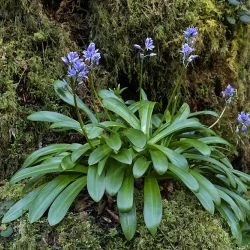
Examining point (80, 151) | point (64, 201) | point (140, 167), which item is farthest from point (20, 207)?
point (140, 167)

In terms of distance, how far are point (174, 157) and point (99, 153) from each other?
1.22ft

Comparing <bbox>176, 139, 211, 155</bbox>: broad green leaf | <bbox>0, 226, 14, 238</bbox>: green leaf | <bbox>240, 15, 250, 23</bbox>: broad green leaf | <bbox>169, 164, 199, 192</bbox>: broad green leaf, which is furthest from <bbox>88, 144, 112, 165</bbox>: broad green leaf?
<bbox>240, 15, 250, 23</bbox>: broad green leaf

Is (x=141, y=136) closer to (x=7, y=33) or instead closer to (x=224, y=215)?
(x=224, y=215)

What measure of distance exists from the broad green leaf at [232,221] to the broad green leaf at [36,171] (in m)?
0.89

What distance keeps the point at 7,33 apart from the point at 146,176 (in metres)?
1.41

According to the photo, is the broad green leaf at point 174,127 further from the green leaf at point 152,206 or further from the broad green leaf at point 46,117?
the broad green leaf at point 46,117

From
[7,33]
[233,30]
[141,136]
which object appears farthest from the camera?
[233,30]

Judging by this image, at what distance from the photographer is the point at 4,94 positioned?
3006mm

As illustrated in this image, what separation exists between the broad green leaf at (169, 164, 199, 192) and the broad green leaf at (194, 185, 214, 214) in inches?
2.4

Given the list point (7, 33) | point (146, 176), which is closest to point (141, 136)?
point (146, 176)

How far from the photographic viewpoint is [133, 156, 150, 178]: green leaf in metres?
2.28

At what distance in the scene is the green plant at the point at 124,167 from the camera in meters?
2.28

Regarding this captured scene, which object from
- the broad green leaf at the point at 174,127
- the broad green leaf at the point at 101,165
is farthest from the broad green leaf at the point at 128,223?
the broad green leaf at the point at 174,127

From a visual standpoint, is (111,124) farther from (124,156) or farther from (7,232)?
(7,232)
